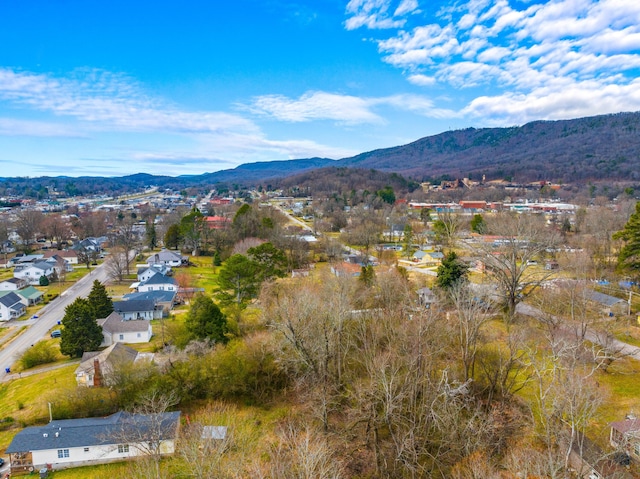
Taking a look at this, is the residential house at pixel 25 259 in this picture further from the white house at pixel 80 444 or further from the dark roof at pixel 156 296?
the white house at pixel 80 444

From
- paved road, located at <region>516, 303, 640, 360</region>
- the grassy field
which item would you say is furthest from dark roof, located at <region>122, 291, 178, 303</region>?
paved road, located at <region>516, 303, 640, 360</region>

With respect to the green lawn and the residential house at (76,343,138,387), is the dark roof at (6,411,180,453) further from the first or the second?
the residential house at (76,343,138,387)

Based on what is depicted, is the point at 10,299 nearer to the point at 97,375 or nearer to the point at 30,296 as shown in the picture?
the point at 30,296

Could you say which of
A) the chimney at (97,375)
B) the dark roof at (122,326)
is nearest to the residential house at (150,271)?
the dark roof at (122,326)

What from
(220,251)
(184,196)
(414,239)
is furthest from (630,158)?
(184,196)

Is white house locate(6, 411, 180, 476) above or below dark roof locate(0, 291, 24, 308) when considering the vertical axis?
below

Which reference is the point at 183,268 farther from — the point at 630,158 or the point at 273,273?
the point at 630,158
